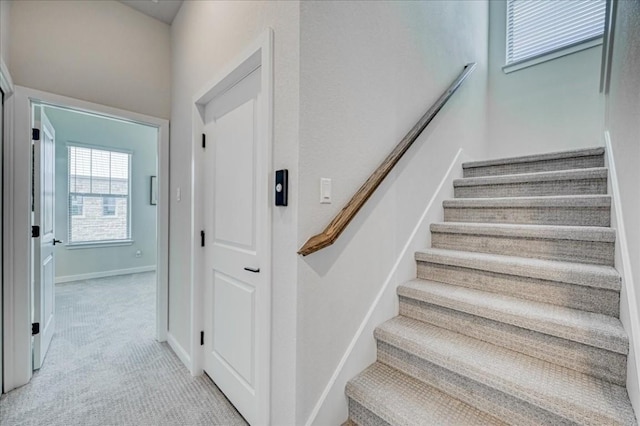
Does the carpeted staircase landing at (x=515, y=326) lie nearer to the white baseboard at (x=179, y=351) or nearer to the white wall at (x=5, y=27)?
the white baseboard at (x=179, y=351)

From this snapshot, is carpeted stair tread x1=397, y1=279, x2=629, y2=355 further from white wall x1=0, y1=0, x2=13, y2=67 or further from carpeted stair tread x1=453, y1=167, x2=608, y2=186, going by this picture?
white wall x1=0, y1=0, x2=13, y2=67

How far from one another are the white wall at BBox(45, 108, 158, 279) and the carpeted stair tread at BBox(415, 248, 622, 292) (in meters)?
4.73

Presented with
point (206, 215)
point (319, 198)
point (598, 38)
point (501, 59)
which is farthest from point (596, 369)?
point (501, 59)

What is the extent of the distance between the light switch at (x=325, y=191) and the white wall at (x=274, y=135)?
131 mm

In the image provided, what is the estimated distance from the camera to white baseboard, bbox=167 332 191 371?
2216mm

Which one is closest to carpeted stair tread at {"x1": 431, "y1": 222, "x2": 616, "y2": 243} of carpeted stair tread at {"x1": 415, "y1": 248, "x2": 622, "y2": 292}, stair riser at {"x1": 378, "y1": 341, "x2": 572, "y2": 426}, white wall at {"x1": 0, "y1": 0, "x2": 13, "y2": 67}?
carpeted stair tread at {"x1": 415, "y1": 248, "x2": 622, "y2": 292}

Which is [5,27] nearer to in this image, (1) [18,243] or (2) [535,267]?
(1) [18,243]

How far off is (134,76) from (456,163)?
9.31 feet

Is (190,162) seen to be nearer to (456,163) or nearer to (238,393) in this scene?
(238,393)

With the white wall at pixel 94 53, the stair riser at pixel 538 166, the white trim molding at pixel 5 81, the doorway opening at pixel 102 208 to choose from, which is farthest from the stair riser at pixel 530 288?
the doorway opening at pixel 102 208

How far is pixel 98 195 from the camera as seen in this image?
5113mm

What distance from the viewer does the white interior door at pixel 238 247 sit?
58.6 inches

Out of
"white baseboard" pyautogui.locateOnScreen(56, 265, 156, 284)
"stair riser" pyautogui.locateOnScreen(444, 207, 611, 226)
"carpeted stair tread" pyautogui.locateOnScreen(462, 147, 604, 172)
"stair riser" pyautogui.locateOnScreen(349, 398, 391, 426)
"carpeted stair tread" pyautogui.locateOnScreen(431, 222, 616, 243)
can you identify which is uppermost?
"carpeted stair tread" pyautogui.locateOnScreen(462, 147, 604, 172)

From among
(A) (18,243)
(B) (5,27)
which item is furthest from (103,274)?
(B) (5,27)
